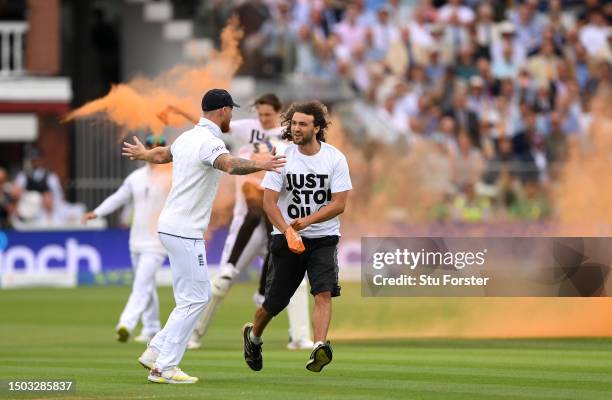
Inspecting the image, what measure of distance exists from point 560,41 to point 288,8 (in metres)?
5.98

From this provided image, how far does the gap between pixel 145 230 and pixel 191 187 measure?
5.89m

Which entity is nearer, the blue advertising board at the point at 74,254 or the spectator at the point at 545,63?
the blue advertising board at the point at 74,254

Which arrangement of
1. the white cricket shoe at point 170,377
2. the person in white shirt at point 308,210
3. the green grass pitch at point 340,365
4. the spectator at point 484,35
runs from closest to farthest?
the green grass pitch at point 340,365
the white cricket shoe at point 170,377
the person in white shirt at point 308,210
the spectator at point 484,35

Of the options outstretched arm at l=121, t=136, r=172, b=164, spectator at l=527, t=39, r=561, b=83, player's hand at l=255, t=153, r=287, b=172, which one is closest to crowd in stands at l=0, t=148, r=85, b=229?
spectator at l=527, t=39, r=561, b=83

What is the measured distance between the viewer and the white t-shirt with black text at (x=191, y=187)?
12789 millimetres

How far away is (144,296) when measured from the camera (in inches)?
720

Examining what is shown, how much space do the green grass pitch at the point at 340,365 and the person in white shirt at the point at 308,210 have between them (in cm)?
74

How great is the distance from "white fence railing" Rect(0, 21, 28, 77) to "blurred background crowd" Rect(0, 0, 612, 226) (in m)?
3.49

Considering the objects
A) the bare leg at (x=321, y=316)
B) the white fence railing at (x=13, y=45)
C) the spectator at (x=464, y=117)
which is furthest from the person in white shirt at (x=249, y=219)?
the white fence railing at (x=13, y=45)

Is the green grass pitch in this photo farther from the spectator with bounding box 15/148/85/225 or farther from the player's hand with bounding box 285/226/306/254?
the spectator with bounding box 15/148/85/225

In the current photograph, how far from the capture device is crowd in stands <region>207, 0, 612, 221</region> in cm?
3102

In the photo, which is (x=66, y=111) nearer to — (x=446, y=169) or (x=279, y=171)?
(x=446, y=169)

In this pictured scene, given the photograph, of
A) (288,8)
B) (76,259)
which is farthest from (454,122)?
(76,259)

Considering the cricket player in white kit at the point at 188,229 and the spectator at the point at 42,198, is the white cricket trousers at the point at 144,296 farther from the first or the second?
the spectator at the point at 42,198
